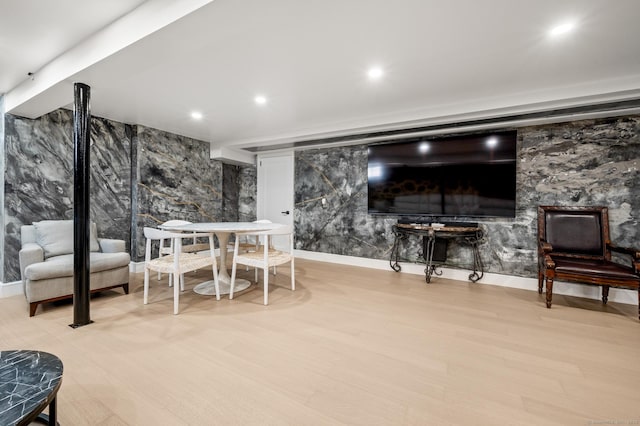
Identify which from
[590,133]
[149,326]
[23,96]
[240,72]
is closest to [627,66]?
[590,133]

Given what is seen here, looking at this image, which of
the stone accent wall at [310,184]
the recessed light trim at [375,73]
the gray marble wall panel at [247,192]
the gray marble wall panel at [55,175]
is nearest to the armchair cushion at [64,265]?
the gray marble wall panel at [55,175]

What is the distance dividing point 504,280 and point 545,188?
1.32 metres

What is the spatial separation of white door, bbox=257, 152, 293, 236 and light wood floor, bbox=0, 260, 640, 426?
277cm

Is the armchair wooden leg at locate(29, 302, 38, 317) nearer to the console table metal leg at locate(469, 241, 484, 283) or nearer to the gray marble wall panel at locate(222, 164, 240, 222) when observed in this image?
the gray marble wall panel at locate(222, 164, 240, 222)

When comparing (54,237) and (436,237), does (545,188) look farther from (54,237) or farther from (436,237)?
(54,237)

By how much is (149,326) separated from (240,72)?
7.89ft

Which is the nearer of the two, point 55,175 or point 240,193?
point 55,175

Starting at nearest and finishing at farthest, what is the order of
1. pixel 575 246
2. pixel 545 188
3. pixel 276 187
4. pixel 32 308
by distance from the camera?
1. pixel 32 308
2. pixel 575 246
3. pixel 545 188
4. pixel 276 187

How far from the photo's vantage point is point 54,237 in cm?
296

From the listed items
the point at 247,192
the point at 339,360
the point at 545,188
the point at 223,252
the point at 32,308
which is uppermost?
the point at 247,192

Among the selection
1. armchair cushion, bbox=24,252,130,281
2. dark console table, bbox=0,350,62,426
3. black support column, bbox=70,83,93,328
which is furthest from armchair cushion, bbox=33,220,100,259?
dark console table, bbox=0,350,62,426

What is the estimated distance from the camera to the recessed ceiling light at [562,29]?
5.81 ft

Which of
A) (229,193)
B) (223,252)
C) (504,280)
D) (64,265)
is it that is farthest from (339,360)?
(229,193)

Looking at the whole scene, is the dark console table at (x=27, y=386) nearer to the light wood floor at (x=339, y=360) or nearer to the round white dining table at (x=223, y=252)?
the light wood floor at (x=339, y=360)
